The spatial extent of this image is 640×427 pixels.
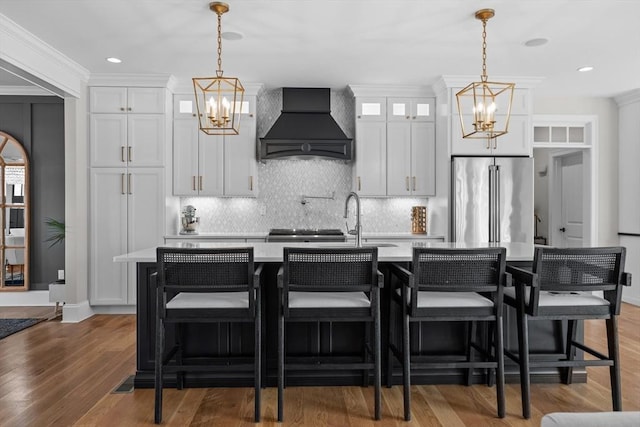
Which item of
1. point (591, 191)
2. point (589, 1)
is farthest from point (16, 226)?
point (591, 191)

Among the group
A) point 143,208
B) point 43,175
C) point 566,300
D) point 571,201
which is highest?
point 43,175

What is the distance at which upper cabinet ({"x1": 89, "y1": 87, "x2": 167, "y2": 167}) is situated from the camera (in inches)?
191

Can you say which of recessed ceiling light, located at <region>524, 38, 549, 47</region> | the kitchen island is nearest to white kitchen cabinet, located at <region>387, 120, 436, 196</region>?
recessed ceiling light, located at <region>524, 38, 549, 47</region>

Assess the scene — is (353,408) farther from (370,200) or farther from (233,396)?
(370,200)

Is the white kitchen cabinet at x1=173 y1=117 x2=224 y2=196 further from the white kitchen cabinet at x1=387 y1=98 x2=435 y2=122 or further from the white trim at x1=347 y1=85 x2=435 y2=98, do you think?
the white kitchen cabinet at x1=387 y1=98 x2=435 y2=122

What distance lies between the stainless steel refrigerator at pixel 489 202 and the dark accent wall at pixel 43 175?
16.0 feet

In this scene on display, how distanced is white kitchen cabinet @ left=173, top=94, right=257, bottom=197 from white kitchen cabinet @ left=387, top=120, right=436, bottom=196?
169 cm

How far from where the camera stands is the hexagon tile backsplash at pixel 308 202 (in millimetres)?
5551

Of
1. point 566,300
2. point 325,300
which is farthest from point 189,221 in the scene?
point 566,300

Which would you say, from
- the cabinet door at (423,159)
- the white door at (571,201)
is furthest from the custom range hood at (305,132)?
the white door at (571,201)

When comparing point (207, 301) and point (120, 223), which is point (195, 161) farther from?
point (207, 301)

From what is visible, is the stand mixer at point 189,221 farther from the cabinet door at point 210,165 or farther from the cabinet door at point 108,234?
the cabinet door at point 108,234

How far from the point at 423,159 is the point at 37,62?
4.12 meters

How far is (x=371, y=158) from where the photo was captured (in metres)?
5.25
